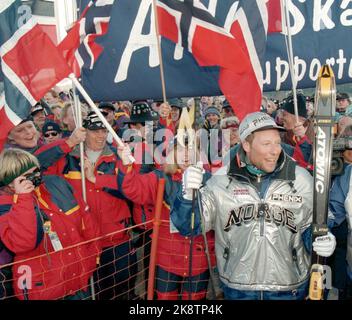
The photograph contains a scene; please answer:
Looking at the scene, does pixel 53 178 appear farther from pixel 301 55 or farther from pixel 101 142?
pixel 301 55

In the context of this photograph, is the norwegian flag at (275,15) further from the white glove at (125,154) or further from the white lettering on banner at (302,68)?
the white glove at (125,154)

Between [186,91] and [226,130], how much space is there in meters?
2.03

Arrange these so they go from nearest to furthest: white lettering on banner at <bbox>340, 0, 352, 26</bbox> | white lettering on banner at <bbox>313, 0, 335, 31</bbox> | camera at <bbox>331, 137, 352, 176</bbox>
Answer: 1. camera at <bbox>331, 137, 352, 176</bbox>
2. white lettering on banner at <bbox>340, 0, 352, 26</bbox>
3. white lettering on banner at <bbox>313, 0, 335, 31</bbox>

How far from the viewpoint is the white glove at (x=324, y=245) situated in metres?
3.13

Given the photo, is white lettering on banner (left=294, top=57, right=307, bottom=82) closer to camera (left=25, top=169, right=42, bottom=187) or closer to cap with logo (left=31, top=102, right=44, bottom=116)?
camera (left=25, top=169, right=42, bottom=187)

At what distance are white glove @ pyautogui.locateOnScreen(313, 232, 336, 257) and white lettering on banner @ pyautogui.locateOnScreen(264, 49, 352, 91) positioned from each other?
2.53 meters

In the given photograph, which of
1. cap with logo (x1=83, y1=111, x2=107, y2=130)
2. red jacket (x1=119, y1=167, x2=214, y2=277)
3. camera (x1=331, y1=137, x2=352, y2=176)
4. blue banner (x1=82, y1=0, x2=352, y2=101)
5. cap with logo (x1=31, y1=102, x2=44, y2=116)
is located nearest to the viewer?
camera (x1=331, y1=137, x2=352, y2=176)

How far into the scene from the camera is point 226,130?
→ 6324 millimetres

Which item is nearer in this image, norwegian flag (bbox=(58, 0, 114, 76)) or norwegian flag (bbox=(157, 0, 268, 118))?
norwegian flag (bbox=(157, 0, 268, 118))

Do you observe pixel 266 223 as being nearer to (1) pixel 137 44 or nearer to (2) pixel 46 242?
(2) pixel 46 242

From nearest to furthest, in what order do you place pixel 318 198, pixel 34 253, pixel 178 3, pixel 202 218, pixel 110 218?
pixel 318 198
pixel 202 218
pixel 34 253
pixel 178 3
pixel 110 218

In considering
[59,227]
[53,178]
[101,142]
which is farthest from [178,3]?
[59,227]

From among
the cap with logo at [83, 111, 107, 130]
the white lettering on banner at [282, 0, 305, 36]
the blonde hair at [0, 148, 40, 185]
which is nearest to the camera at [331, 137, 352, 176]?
the white lettering on banner at [282, 0, 305, 36]

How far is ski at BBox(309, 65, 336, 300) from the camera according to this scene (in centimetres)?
312
